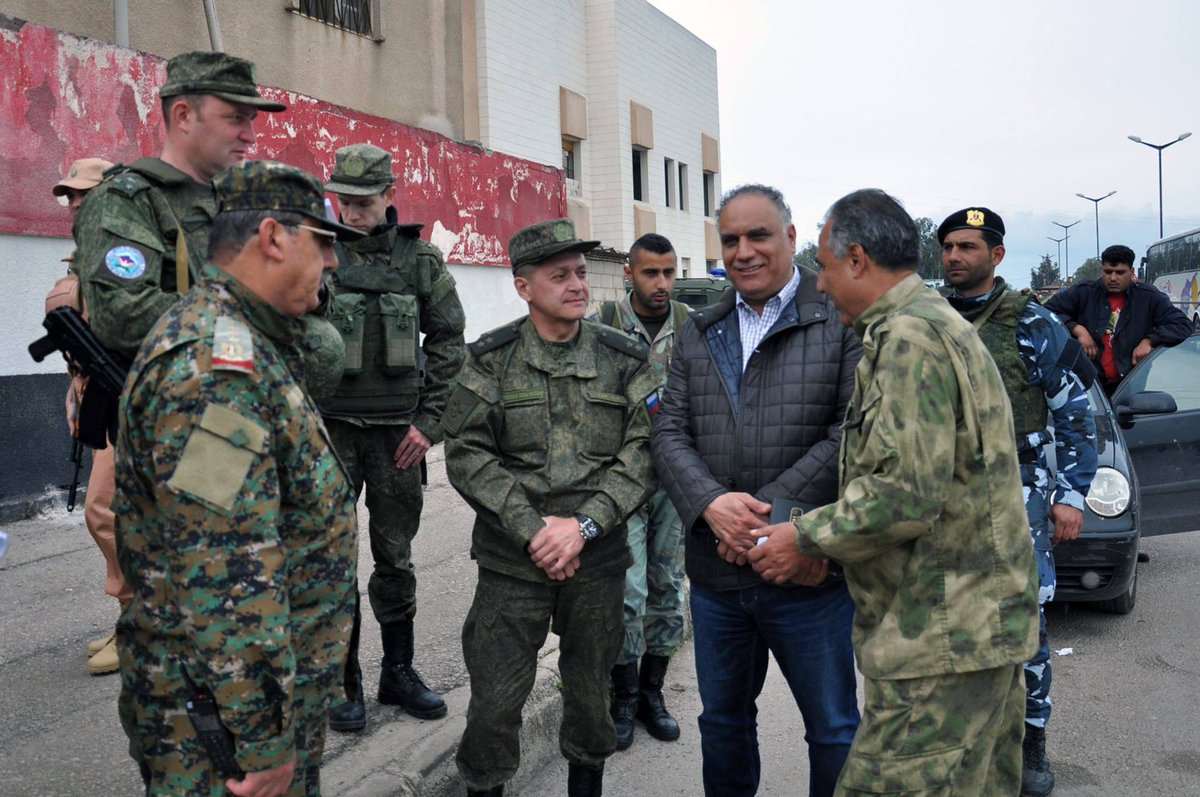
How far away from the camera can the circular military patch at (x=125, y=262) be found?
2828 mm

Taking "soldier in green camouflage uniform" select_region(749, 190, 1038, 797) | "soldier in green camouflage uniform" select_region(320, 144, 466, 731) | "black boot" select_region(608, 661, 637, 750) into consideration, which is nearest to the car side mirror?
"black boot" select_region(608, 661, 637, 750)

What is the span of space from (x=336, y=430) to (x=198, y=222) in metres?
1.15

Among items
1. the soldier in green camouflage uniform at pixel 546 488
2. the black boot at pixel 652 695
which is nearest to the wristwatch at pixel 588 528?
the soldier in green camouflage uniform at pixel 546 488

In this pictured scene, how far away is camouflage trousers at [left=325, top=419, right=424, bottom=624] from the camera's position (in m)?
4.00

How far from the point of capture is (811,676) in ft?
10.0

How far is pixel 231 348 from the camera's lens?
6.81ft

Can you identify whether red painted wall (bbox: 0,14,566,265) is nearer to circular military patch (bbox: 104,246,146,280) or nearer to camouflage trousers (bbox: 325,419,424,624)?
camouflage trousers (bbox: 325,419,424,624)

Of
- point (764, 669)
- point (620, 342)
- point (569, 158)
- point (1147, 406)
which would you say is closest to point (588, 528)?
point (620, 342)

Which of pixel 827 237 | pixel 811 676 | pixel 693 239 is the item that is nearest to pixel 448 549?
pixel 811 676

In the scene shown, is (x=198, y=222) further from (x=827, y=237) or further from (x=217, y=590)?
(x=827, y=237)

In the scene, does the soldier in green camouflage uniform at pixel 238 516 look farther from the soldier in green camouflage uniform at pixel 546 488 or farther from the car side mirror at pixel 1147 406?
the car side mirror at pixel 1147 406

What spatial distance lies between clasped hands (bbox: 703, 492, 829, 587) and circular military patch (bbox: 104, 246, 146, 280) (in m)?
1.74

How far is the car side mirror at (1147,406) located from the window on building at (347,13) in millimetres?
10516

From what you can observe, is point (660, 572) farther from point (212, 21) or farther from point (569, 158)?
point (569, 158)
